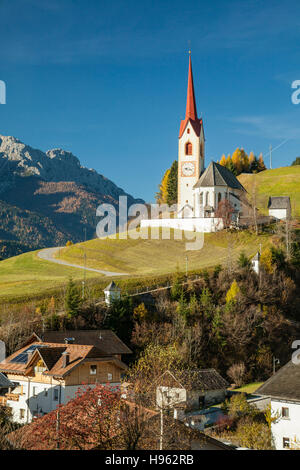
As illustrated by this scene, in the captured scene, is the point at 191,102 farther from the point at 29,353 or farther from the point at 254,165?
the point at 29,353

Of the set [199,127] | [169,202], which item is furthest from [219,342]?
[169,202]

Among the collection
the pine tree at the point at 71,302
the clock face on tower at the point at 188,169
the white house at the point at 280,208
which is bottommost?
the pine tree at the point at 71,302

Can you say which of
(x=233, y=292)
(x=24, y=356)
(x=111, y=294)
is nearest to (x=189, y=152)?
(x=233, y=292)

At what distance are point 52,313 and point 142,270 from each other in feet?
64.6

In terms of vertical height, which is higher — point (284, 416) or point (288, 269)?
point (288, 269)

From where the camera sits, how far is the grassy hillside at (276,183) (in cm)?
10879

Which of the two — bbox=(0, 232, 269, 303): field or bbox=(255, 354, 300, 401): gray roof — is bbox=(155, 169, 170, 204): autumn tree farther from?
bbox=(255, 354, 300, 401): gray roof

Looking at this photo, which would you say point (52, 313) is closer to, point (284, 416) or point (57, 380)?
point (57, 380)

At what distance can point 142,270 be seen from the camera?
6397 centimetres

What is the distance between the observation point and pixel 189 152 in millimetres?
90000

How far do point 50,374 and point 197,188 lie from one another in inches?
2192

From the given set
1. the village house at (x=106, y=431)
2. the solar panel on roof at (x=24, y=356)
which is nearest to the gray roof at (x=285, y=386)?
the village house at (x=106, y=431)

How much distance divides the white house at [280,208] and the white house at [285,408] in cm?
6054

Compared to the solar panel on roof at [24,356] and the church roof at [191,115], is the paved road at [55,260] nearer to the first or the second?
the solar panel on roof at [24,356]
